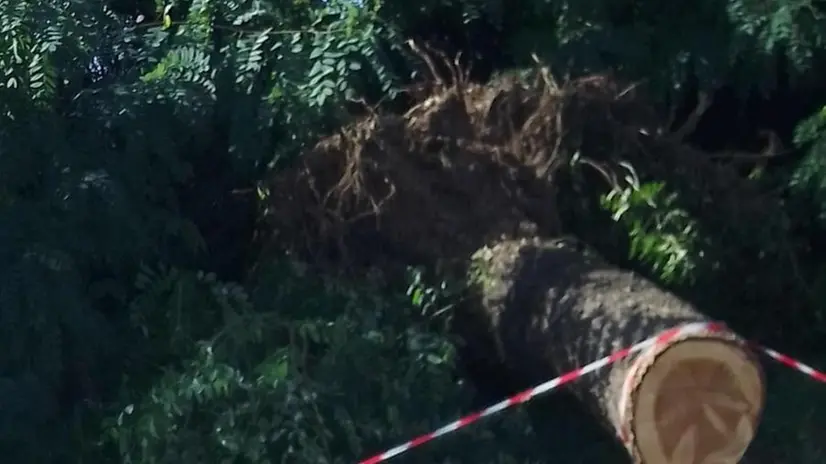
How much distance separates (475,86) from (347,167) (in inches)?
25.2

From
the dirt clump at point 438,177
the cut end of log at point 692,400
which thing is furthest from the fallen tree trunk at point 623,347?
the dirt clump at point 438,177

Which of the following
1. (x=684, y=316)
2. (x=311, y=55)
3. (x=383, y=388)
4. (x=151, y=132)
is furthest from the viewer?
(x=311, y=55)

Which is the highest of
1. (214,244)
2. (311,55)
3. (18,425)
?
(311,55)

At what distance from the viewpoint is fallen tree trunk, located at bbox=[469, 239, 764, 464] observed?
309 centimetres

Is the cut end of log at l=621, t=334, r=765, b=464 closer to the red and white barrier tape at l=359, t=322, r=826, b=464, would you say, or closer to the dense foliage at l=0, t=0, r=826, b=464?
the red and white barrier tape at l=359, t=322, r=826, b=464

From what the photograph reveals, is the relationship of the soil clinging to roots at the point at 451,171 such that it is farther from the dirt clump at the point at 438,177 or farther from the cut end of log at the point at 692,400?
the cut end of log at the point at 692,400

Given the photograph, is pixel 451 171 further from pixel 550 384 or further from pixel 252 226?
pixel 550 384

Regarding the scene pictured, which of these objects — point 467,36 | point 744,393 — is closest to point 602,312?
point 744,393

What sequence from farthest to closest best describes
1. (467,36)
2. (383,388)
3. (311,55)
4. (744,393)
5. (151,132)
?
1. (467,36)
2. (311,55)
3. (151,132)
4. (383,388)
5. (744,393)

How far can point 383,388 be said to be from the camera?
366cm

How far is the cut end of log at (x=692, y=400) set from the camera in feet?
10.1

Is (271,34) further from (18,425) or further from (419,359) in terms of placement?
(18,425)

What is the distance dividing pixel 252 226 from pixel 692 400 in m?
2.06

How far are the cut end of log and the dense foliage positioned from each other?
2.39 feet
